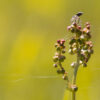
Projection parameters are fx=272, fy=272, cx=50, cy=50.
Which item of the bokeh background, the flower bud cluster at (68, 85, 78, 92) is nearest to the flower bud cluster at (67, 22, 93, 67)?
the flower bud cluster at (68, 85, 78, 92)

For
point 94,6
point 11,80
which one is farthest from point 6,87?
point 94,6

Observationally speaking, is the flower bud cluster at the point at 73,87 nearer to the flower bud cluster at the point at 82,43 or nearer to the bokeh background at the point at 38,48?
the flower bud cluster at the point at 82,43

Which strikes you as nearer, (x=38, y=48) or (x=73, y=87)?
(x=73, y=87)

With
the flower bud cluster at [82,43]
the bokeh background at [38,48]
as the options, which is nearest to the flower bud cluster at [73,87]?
the flower bud cluster at [82,43]

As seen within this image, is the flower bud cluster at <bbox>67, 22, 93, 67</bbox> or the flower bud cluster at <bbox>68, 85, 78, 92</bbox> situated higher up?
the flower bud cluster at <bbox>67, 22, 93, 67</bbox>

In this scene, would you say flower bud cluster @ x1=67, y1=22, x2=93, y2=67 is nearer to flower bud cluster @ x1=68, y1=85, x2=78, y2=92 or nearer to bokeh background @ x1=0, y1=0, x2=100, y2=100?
flower bud cluster @ x1=68, y1=85, x2=78, y2=92

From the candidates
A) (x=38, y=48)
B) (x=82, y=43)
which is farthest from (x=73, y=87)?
(x=38, y=48)

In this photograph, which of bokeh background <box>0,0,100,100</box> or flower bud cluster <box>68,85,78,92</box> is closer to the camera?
flower bud cluster <box>68,85,78,92</box>

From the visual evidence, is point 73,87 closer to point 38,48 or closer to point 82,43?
point 82,43
